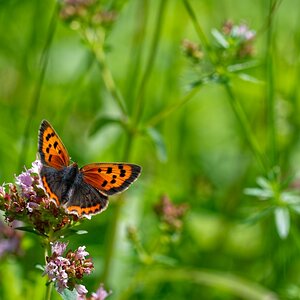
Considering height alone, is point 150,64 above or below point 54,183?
above

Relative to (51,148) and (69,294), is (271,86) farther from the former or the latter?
(69,294)

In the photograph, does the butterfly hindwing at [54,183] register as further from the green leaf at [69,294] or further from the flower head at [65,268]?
the green leaf at [69,294]

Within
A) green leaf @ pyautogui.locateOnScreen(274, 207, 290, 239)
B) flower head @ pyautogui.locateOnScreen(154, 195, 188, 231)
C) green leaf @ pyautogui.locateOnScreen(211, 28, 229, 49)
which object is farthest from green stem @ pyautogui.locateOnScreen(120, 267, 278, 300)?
green leaf @ pyautogui.locateOnScreen(211, 28, 229, 49)

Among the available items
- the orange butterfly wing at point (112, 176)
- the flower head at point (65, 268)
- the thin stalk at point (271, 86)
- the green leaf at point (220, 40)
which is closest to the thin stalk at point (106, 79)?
the green leaf at point (220, 40)

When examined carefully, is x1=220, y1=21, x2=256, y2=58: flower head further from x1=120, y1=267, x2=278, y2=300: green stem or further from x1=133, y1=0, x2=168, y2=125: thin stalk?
x1=120, y1=267, x2=278, y2=300: green stem

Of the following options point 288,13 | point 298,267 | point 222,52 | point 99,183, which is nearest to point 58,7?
point 222,52

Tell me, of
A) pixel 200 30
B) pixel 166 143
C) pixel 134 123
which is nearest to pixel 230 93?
pixel 200 30
